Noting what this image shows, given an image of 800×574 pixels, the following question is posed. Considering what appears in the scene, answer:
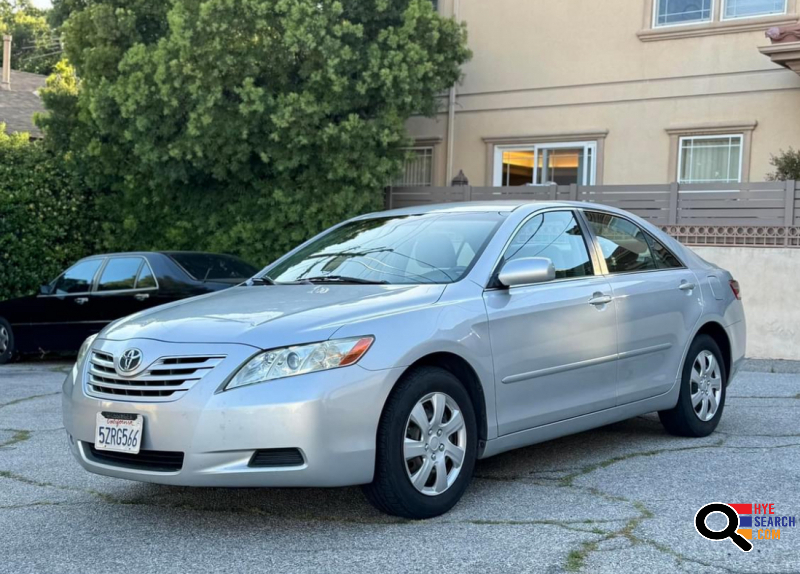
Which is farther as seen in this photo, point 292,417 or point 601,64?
point 601,64

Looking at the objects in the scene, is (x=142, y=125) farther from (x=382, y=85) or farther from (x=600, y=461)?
(x=600, y=461)

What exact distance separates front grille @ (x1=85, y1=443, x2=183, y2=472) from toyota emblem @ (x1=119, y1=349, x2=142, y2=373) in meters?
0.39

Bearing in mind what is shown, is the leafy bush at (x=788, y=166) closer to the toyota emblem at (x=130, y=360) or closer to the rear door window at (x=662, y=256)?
the rear door window at (x=662, y=256)

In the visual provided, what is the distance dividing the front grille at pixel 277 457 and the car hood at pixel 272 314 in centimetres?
47

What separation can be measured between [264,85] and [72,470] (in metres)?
9.30

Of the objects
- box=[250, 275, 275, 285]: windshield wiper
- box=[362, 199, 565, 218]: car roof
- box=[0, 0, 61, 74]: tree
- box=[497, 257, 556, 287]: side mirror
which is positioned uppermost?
box=[0, 0, 61, 74]: tree

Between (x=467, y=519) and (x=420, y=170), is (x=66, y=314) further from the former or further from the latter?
(x=467, y=519)

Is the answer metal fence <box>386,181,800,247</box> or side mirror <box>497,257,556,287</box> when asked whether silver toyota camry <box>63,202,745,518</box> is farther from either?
metal fence <box>386,181,800,247</box>

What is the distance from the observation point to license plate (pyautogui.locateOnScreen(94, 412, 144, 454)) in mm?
4359

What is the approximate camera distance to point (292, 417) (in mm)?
4145

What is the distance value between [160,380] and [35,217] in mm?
12493

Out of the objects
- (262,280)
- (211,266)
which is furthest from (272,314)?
(211,266)

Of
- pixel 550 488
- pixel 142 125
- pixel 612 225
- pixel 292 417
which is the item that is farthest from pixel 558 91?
pixel 292 417

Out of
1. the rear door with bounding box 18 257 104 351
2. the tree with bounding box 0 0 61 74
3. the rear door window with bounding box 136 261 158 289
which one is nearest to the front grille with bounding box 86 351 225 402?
the rear door window with bounding box 136 261 158 289
